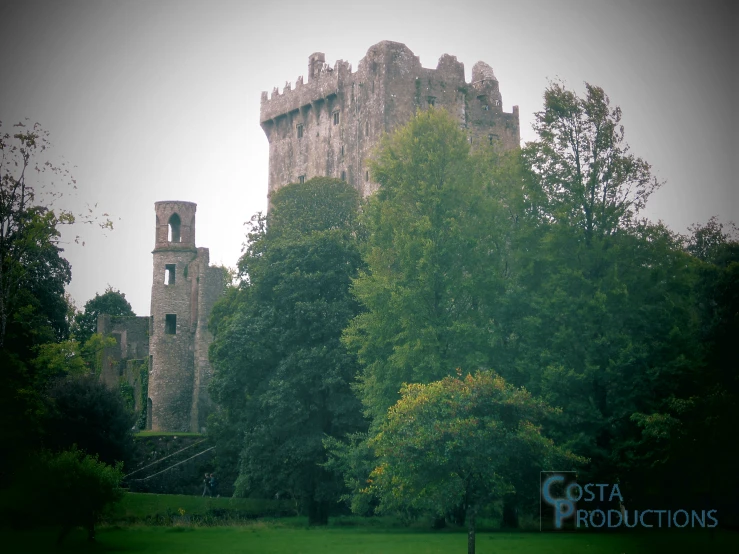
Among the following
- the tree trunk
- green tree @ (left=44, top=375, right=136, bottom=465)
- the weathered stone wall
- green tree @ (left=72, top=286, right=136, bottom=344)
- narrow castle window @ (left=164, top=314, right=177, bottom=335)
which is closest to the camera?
the tree trunk

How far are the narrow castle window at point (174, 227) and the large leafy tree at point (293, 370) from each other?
60.5 ft

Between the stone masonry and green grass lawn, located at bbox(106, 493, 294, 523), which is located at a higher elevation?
the stone masonry

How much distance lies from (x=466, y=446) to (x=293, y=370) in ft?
42.6

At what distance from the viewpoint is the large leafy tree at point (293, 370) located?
33500 millimetres

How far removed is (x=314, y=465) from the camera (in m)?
33.6

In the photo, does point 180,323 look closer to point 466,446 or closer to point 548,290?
point 548,290

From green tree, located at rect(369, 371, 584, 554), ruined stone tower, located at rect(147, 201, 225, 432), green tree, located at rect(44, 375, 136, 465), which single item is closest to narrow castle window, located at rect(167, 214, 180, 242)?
ruined stone tower, located at rect(147, 201, 225, 432)

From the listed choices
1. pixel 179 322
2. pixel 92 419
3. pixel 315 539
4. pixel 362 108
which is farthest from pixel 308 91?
pixel 315 539

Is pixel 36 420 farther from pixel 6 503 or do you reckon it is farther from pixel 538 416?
pixel 538 416

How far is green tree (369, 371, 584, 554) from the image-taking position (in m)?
22.1

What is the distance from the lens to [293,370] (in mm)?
34031

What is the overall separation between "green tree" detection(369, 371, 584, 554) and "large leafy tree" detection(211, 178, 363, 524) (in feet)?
32.3

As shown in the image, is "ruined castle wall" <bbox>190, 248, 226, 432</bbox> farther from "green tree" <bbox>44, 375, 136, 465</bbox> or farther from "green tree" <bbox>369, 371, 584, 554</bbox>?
"green tree" <bbox>369, 371, 584, 554</bbox>

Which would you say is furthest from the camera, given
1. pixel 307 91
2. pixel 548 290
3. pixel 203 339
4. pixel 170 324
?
pixel 307 91
